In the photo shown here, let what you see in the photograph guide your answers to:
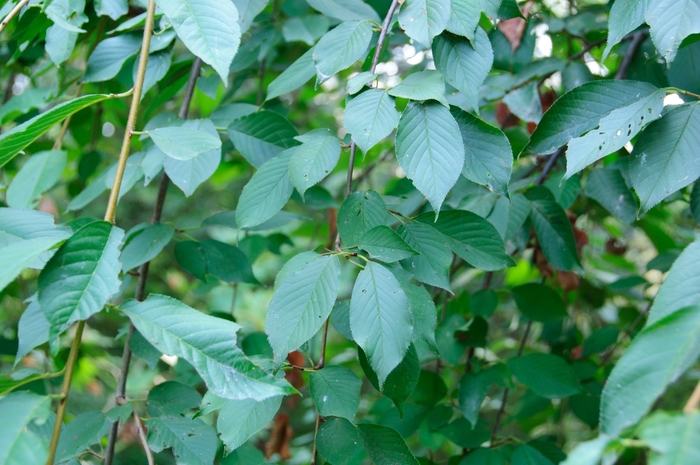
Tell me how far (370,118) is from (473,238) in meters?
0.25

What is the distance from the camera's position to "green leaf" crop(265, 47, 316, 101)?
92 cm

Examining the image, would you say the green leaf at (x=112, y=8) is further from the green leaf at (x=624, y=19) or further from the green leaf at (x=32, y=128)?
the green leaf at (x=624, y=19)

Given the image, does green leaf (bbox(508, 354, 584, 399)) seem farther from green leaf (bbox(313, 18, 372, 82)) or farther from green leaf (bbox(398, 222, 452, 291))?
green leaf (bbox(313, 18, 372, 82))

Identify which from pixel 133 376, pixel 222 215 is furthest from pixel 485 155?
pixel 133 376

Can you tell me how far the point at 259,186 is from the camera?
845 mm

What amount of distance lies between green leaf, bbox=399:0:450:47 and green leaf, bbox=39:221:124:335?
0.47 m

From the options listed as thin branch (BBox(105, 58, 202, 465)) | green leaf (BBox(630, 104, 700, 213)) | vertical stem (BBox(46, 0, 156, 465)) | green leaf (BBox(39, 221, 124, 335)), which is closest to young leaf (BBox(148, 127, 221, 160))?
vertical stem (BBox(46, 0, 156, 465))

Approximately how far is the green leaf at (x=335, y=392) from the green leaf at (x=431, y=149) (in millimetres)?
249

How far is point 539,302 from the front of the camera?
1.27 m

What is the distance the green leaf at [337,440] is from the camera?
0.71 metres

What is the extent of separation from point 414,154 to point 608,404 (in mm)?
368

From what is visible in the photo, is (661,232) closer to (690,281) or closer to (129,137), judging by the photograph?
(690,281)

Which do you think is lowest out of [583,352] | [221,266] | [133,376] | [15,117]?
[133,376]

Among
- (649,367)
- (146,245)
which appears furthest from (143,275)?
(649,367)
